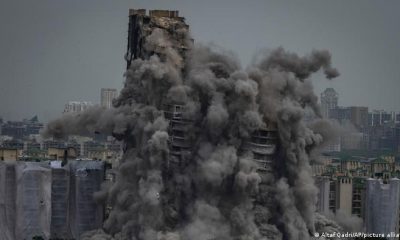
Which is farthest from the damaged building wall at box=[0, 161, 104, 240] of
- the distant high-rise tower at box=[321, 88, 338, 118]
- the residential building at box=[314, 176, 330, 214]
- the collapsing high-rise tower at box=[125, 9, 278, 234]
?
the distant high-rise tower at box=[321, 88, 338, 118]

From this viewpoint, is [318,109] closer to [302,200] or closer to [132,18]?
[302,200]

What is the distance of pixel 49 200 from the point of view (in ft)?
139

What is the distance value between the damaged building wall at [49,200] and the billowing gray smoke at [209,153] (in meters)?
1.20

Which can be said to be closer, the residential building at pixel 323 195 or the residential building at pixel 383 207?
the residential building at pixel 383 207

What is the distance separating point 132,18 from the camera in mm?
43344

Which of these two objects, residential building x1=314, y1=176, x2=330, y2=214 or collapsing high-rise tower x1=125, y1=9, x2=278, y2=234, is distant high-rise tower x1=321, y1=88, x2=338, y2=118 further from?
collapsing high-rise tower x1=125, y1=9, x2=278, y2=234

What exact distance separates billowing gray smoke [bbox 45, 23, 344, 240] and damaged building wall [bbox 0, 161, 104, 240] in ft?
3.95

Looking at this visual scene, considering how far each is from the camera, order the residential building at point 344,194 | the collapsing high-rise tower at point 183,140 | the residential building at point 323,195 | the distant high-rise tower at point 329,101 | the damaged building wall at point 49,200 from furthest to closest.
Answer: the distant high-rise tower at point 329,101 < the residential building at point 344,194 < the residential building at point 323,195 < the damaged building wall at point 49,200 < the collapsing high-rise tower at point 183,140

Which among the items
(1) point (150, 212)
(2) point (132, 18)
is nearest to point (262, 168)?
(1) point (150, 212)

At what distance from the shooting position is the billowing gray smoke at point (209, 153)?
39.2 metres

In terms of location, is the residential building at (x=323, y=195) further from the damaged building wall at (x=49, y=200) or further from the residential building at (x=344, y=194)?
the damaged building wall at (x=49, y=200)

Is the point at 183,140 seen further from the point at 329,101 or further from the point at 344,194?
the point at 329,101

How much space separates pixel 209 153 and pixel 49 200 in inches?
224

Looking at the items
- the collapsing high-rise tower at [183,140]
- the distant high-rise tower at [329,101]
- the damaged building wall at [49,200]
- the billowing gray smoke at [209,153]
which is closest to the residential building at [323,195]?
the billowing gray smoke at [209,153]
